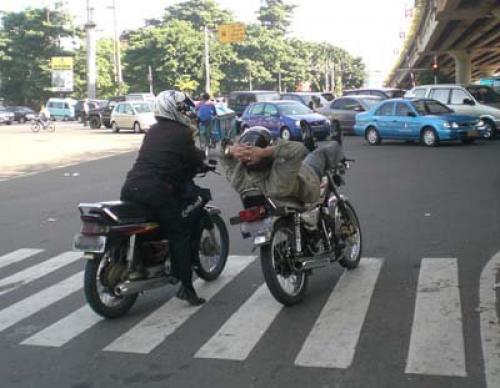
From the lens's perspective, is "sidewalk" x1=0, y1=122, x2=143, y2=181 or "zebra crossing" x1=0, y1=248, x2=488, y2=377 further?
"sidewalk" x1=0, y1=122, x2=143, y2=181

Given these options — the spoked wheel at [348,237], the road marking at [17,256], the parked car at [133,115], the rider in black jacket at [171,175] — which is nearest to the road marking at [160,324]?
the rider in black jacket at [171,175]

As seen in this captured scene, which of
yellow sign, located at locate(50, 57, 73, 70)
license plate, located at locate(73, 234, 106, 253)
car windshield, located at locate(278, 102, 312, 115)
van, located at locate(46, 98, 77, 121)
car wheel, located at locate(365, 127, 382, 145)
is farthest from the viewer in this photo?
yellow sign, located at locate(50, 57, 73, 70)

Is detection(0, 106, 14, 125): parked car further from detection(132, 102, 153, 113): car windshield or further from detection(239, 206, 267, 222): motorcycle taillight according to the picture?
detection(239, 206, 267, 222): motorcycle taillight

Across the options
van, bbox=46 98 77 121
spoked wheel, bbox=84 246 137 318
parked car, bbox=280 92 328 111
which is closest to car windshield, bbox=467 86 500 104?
parked car, bbox=280 92 328 111

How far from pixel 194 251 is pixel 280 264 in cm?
86

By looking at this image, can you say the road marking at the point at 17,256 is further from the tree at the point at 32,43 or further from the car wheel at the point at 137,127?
the tree at the point at 32,43

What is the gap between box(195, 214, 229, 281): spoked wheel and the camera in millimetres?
6566

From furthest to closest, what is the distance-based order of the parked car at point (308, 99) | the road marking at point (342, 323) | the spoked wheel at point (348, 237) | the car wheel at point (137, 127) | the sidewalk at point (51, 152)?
the car wheel at point (137, 127), the parked car at point (308, 99), the sidewalk at point (51, 152), the spoked wheel at point (348, 237), the road marking at point (342, 323)

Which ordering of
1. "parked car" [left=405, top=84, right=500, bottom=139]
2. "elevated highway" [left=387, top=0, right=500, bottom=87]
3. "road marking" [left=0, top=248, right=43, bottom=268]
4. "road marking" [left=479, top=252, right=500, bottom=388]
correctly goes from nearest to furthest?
1. "road marking" [left=479, top=252, right=500, bottom=388]
2. "road marking" [left=0, top=248, right=43, bottom=268]
3. "parked car" [left=405, top=84, right=500, bottom=139]
4. "elevated highway" [left=387, top=0, right=500, bottom=87]

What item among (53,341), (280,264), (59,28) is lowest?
(53,341)

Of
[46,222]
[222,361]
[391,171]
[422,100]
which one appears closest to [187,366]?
[222,361]

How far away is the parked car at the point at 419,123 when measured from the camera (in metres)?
19.7

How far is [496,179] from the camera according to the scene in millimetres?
12828

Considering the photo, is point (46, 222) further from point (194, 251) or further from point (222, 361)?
point (222, 361)
